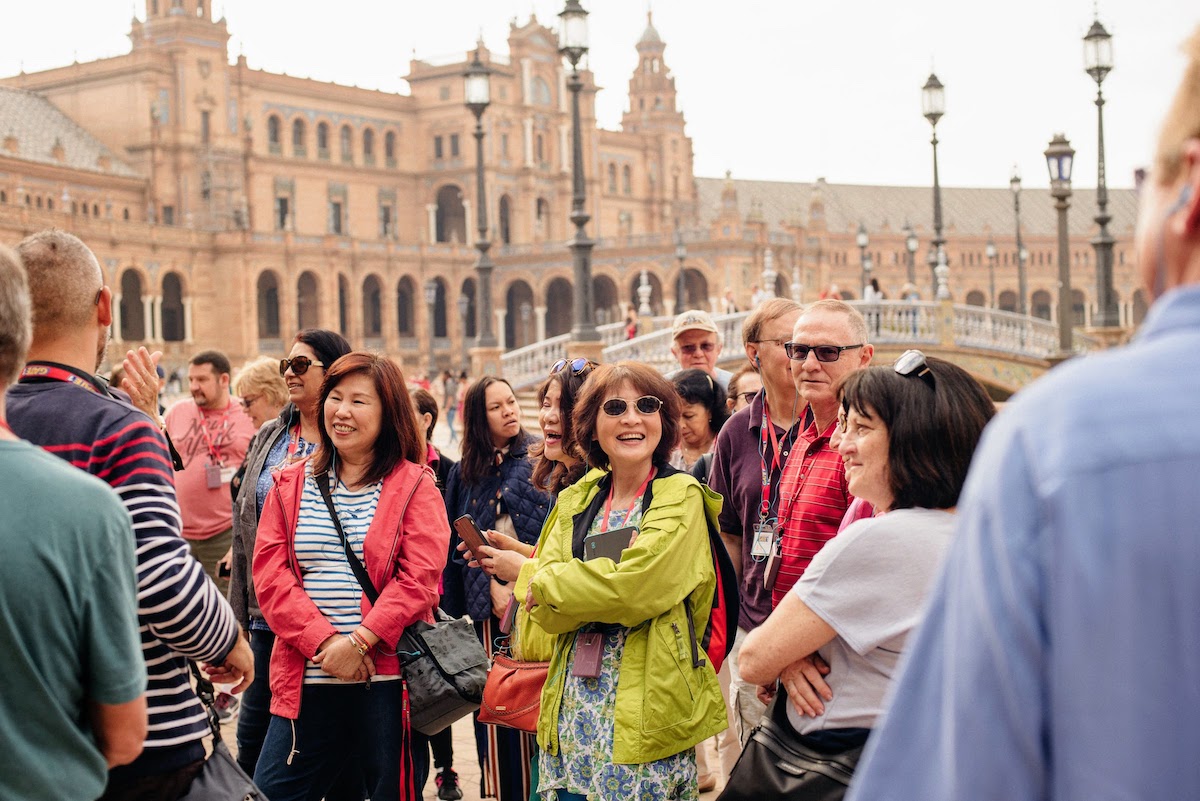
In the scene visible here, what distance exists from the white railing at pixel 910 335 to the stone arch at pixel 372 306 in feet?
113

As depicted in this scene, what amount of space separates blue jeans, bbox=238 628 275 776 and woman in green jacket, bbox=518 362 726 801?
1.47 meters

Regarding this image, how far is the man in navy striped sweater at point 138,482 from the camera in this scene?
296cm

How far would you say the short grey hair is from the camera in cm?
233

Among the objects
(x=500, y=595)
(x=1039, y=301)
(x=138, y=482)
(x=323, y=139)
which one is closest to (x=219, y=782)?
(x=138, y=482)

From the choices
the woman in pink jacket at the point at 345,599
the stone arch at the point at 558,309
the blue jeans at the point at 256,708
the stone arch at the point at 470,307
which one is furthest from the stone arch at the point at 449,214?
the woman in pink jacket at the point at 345,599

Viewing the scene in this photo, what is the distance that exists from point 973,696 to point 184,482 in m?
6.50

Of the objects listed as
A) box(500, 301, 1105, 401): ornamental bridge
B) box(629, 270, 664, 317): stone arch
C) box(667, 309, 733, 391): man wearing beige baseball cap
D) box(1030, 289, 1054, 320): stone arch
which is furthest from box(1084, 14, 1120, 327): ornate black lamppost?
box(1030, 289, 1054, 320): stone arch

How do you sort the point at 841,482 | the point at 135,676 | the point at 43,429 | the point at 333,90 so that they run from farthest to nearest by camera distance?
1. the point at 333,90
2. the point at 841,482
3. the point at 43,429
4. the point at 135,676

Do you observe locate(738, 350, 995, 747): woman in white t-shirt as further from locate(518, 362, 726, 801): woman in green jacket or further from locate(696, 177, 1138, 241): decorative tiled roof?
locate(696, 177, 1138, 241): decorative tiled roof

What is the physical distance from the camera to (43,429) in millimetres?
3004

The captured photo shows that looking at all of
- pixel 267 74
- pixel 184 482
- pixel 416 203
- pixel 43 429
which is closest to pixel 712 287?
pixel 416 203

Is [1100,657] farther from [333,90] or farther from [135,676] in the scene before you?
[333,90]

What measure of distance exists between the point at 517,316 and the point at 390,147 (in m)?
12.2

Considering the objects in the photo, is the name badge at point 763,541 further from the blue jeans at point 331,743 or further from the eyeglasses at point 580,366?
the blue jeans at point 331,743
